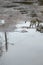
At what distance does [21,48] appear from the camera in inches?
127

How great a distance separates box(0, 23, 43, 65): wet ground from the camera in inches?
114

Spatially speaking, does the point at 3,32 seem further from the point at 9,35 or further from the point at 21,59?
the point at 21,59

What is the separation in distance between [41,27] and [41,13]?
0.62 m

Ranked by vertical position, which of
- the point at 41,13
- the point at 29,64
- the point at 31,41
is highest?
the point at 41,13

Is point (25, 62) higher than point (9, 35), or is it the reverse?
point (9, 35)

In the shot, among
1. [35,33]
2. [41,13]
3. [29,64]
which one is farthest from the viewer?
[41,13]

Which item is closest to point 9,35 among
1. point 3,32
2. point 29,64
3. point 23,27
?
point 3,32

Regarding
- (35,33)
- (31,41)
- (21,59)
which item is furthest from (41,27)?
(21,59)

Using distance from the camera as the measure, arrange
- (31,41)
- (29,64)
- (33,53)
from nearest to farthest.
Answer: (29,64)
(33,53)
(31,41)

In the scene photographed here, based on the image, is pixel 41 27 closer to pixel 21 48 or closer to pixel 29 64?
pixel 21 48

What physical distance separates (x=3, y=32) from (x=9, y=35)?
15cm

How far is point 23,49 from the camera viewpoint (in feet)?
10.5

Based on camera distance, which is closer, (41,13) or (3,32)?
(3,32)

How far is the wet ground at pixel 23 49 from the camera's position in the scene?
9.53 feet
